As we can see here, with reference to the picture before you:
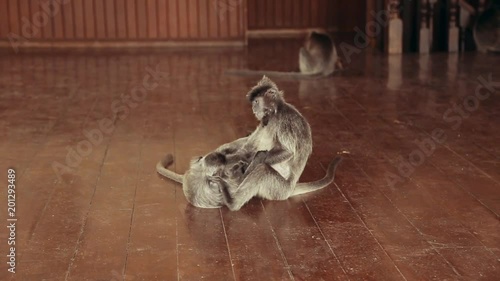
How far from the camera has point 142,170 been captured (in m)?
5.47

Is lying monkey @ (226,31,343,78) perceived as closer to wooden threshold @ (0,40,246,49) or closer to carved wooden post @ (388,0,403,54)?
carved wooden post @ (388,0,403,54)

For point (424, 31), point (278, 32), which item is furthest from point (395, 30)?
point (278, 32)

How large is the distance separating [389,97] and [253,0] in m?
5.73

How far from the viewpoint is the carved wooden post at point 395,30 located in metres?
10.6

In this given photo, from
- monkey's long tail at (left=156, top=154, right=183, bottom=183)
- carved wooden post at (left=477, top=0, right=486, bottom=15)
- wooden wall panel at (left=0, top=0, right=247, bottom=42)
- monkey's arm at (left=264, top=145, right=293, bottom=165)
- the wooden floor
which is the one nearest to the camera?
the wooden floor

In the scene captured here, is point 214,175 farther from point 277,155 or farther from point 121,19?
point 121,19

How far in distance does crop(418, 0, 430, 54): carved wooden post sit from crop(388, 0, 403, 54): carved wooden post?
252 mm

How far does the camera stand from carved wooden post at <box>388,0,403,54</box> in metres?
10.6

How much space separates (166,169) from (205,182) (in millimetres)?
781

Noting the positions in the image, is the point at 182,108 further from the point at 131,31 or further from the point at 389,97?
the point at 131,31

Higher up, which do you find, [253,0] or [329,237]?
[253,0]

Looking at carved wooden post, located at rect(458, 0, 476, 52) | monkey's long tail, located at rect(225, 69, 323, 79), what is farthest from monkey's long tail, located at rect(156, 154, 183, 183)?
carved wooden post, located at rect(458, 0, 476, 52)

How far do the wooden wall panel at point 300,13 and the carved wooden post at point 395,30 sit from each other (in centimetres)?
254

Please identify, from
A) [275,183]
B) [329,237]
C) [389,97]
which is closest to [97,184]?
[275,183]
